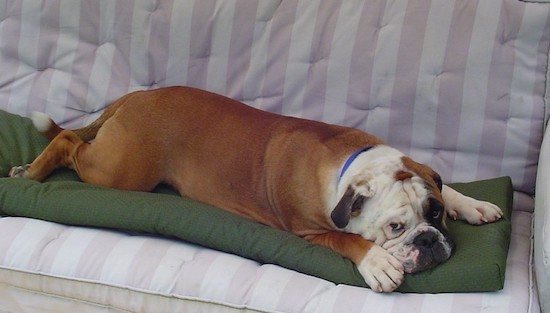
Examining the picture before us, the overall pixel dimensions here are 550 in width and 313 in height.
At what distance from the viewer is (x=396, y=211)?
2.12m

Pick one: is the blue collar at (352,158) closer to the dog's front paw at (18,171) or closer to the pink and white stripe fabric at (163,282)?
the pink and white stripe fabric at (163,282)

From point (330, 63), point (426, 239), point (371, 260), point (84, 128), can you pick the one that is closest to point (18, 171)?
point (84, 128)

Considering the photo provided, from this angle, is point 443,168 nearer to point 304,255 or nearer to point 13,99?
point 304,255

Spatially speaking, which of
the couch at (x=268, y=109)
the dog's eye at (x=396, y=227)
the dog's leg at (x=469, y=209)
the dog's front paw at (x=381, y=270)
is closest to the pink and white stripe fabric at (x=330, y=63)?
the couch at (x=268, y=109)

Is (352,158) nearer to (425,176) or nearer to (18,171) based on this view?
(425,176)

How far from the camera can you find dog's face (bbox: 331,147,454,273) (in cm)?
206

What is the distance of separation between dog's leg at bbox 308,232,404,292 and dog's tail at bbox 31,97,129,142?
0.93 m

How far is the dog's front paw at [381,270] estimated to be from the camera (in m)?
1.96

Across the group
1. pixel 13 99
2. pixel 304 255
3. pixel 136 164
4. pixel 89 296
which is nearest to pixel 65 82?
pixel 13 99

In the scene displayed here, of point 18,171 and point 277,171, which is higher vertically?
point 277,171

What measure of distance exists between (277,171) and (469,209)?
555 millimetres

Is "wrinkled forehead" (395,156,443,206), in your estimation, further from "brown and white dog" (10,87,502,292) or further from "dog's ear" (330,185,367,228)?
"dog's ear" (330,185,367,228)

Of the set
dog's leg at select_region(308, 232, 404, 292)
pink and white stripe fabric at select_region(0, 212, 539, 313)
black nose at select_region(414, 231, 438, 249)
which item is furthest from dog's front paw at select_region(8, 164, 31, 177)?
black nose at select_region(414, 231, 438, 249)

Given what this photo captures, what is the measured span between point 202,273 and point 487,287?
0.69m
